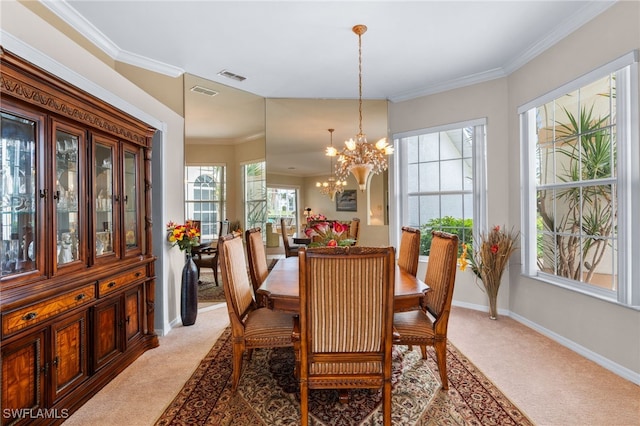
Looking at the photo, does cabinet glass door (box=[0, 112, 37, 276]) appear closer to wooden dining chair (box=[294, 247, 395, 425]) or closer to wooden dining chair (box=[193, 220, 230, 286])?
wooden dining chair (box=[294, 247, 395, 425])

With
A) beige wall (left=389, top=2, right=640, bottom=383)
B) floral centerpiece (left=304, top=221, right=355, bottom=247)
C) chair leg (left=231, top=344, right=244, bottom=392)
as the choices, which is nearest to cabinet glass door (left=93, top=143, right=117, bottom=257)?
chair leg (left=231, top=344, right=244, bottom=392)

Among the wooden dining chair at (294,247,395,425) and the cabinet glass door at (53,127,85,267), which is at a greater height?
the cabinet glass door at (53,127,85,267)

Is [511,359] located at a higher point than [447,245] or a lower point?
lower

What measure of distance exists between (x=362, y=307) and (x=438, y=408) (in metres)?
→ 0.97

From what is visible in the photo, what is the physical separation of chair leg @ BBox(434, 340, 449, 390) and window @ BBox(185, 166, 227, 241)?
3.22m

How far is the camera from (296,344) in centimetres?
199

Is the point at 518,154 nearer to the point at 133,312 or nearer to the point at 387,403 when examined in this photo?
the point at 387,403

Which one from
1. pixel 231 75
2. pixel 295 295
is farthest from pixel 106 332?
pixel 231 75

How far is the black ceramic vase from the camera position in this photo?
11.7 ft

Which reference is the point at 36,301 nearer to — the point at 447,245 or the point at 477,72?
the point at 447,245

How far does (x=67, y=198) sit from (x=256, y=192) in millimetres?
2734

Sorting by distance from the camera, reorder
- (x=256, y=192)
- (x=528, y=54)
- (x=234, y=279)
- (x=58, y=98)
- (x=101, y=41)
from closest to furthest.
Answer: (x=58, y=98) < (x=234, y=279) < (x=101, y=41) < (x=528, y=54) < (x=256, y=192)

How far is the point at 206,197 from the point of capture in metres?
4.45

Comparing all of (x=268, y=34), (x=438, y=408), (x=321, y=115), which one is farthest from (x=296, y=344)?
(x=321, y=115)
